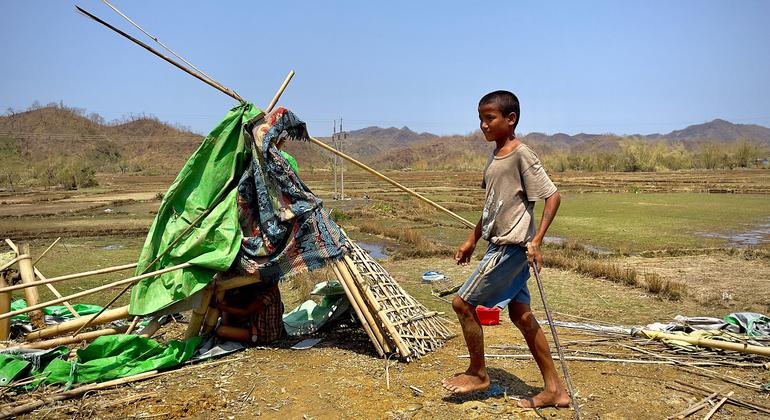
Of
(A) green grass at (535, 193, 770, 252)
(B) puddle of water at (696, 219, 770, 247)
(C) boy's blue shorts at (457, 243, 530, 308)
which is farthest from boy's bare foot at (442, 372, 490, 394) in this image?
(B) puddle of water at (696, 219, 770, 247)

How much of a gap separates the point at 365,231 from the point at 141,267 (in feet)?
36.7

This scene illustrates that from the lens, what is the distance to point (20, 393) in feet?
13.1

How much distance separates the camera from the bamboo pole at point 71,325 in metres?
4.89

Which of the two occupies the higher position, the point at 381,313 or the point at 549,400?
the point at 381,313

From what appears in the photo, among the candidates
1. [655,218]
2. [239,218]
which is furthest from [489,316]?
[655,218]

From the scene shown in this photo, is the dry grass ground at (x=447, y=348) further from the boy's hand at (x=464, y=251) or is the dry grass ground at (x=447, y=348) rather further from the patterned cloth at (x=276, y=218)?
the boy's hand at (x=464, y=251)

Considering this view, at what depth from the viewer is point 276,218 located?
479 centimetres

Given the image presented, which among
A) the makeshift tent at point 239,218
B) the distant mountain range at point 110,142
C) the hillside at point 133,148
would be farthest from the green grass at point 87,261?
the distant mountain range at point 110,142

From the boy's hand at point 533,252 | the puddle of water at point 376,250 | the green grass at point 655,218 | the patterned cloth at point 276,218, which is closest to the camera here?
the boy's hand at point 533,252

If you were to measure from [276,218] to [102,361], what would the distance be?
168 centimetres

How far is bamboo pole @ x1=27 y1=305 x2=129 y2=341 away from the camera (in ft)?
16.1

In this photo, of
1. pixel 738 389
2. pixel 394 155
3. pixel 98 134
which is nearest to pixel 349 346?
pixel 738 389

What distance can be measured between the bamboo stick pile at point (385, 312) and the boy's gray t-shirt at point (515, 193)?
1.45 metres

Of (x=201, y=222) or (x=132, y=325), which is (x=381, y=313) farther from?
(x=132, y=325)
